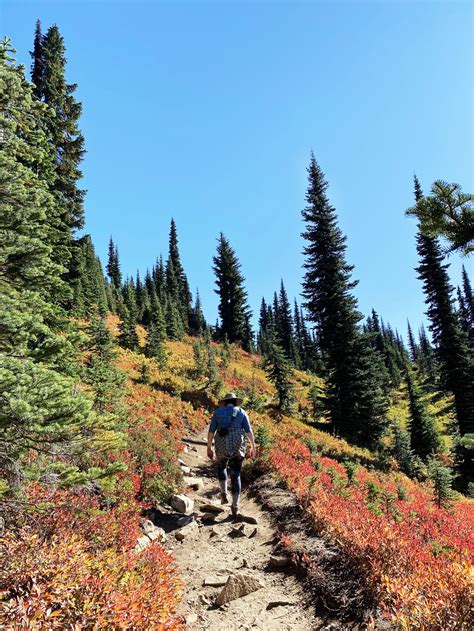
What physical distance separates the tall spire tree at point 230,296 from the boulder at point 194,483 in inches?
1642

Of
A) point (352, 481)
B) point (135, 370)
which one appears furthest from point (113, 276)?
point (352, 481)

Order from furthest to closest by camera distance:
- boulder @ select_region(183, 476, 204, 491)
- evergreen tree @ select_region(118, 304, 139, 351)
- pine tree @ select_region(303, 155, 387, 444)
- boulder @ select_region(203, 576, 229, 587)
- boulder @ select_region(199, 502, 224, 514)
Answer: evergreen tree @ select_region(118, 304, 139, 351) < pine tree @ select_region(303, 155, 387, 444) < boulder @ select_region(183, 476, 204, 491) < boulder @ select_region(199, 502, 224, 514) < boulder @ select_region(203, 576, 229, 587)

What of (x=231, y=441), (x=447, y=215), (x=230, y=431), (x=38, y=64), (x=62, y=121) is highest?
(x=38, y=64)

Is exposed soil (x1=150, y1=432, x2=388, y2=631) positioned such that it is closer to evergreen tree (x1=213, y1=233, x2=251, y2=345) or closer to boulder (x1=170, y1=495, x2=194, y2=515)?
boulder (x1=170, y1=495, x2=194, y2=515)

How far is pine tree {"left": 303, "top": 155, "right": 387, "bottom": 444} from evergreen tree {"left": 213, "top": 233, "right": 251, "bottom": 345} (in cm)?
2683

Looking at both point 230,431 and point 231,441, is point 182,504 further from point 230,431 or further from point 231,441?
point 230,431

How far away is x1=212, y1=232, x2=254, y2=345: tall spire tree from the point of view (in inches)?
2098

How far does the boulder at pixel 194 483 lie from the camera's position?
32.6 feet

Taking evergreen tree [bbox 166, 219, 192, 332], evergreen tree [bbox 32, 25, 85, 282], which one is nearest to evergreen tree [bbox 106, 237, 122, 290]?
evergreen tree [bbox 166, 219, 192, 332]

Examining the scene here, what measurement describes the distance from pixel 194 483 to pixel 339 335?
16.6 metres

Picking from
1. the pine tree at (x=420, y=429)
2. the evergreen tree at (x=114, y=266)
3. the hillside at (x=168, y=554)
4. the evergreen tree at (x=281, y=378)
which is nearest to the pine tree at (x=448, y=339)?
the pine tree at (x=420, y=429)

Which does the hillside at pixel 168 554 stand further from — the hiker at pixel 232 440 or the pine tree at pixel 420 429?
the pine tree at pixel 420 429

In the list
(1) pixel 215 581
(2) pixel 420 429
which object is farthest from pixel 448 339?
(1) pixel 215 581

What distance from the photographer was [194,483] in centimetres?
1003
